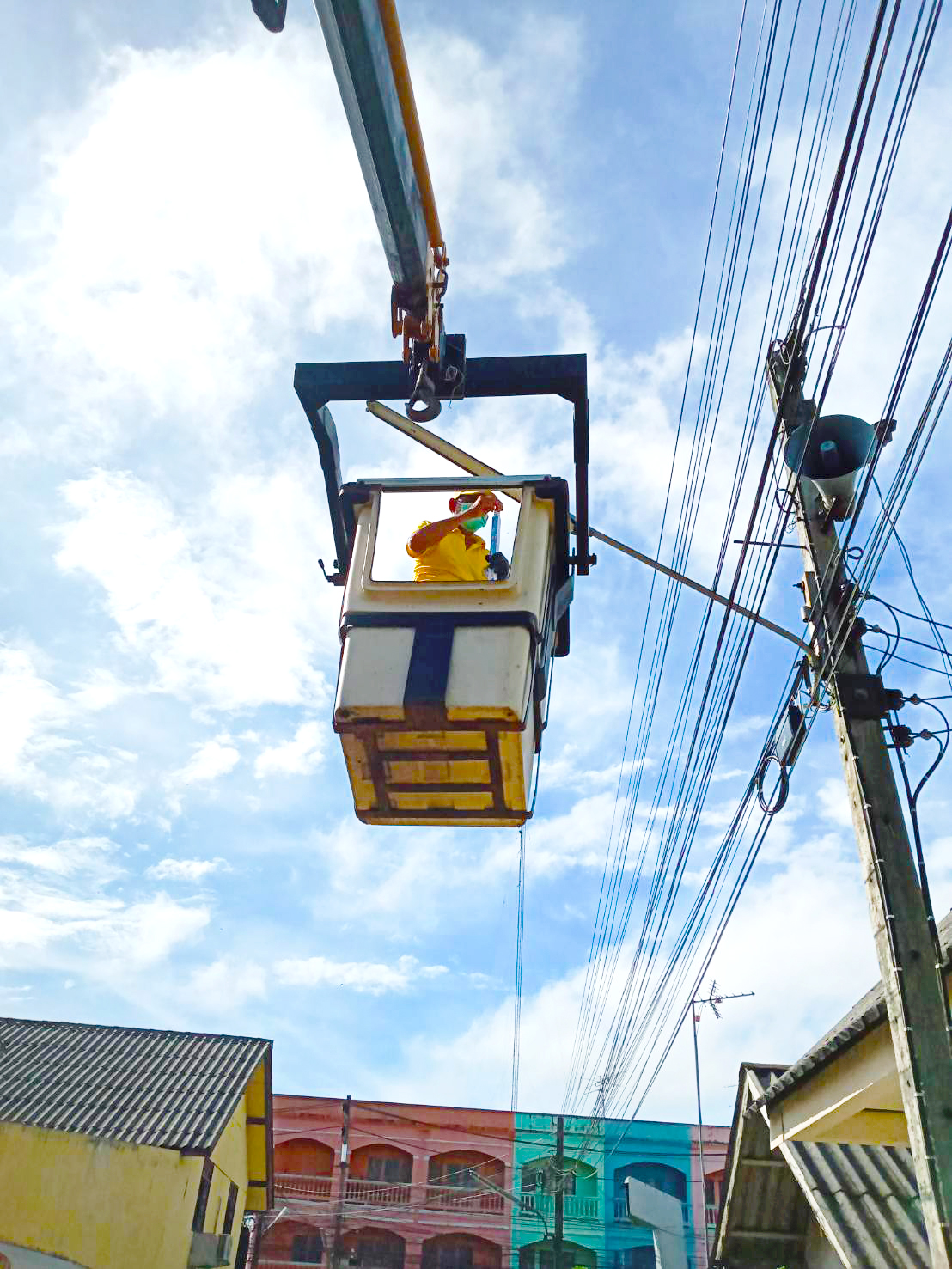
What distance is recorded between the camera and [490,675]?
3988 mm

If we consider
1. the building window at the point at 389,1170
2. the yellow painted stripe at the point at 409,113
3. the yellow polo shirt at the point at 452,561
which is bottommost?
the yellow polo shirt at the point at 452,561

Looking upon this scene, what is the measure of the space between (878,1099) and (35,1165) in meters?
8.43

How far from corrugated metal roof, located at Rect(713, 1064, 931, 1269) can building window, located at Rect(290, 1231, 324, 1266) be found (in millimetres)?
25996

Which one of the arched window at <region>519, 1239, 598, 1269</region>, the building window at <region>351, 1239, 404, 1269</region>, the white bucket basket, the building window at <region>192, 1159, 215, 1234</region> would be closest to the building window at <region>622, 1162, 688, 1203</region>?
the arched window at <region>519, 1239, 598, 1269</region>

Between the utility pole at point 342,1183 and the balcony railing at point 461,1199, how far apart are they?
261cm

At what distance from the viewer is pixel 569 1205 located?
1267 inches

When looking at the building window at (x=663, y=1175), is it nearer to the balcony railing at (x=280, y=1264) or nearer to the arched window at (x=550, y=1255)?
the arched window at (x=550, y=1255)

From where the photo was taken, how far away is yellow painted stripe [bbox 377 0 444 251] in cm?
383

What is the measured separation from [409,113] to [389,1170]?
111 feet

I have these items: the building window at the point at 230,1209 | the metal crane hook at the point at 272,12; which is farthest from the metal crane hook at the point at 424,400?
the building window at the point at 230,1209

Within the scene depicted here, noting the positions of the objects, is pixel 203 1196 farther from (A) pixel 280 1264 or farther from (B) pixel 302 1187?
(A) pixel 280 1264

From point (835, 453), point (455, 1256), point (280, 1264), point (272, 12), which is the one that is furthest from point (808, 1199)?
point (280, 1264)

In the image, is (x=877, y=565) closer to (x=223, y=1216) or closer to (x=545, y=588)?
(x=545, y=588)

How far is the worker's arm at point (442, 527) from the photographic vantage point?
452 cm
